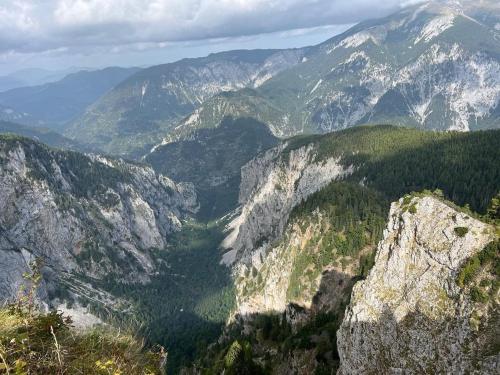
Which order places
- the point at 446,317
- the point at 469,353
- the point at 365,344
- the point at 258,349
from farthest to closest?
1. the point at 258,349
2. the point at 365,344
3. the point at 446,317
4. the point at 469,353

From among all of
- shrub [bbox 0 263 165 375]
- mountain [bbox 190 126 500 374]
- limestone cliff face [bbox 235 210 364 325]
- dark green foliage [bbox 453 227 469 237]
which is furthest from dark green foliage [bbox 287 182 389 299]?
shrub [bbox 0 263 165 375]

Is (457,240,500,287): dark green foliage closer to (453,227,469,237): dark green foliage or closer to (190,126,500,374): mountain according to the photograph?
(190,126,500,374): mountain

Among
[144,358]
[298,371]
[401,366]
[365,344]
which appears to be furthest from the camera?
[298,371]

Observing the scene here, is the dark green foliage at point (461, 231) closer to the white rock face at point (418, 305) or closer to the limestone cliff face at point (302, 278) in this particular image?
the white rock face at point (418, 305)

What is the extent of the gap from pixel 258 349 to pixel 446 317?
72.9 meters

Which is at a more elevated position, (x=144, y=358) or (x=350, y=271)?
(x=144, y=358)

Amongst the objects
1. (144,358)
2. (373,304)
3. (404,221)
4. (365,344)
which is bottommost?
(365,344)

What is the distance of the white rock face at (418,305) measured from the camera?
5475 centimetres

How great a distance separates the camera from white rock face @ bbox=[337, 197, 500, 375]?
5475 centimetres

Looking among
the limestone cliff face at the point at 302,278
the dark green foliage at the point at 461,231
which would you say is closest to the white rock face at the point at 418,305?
the dark green foliage at the point at 461,231

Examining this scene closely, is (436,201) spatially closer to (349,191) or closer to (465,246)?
(465,246)

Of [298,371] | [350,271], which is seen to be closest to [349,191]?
[350,271]

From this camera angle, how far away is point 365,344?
67812 millimetres

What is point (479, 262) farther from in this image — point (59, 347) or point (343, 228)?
point (343, 228)
